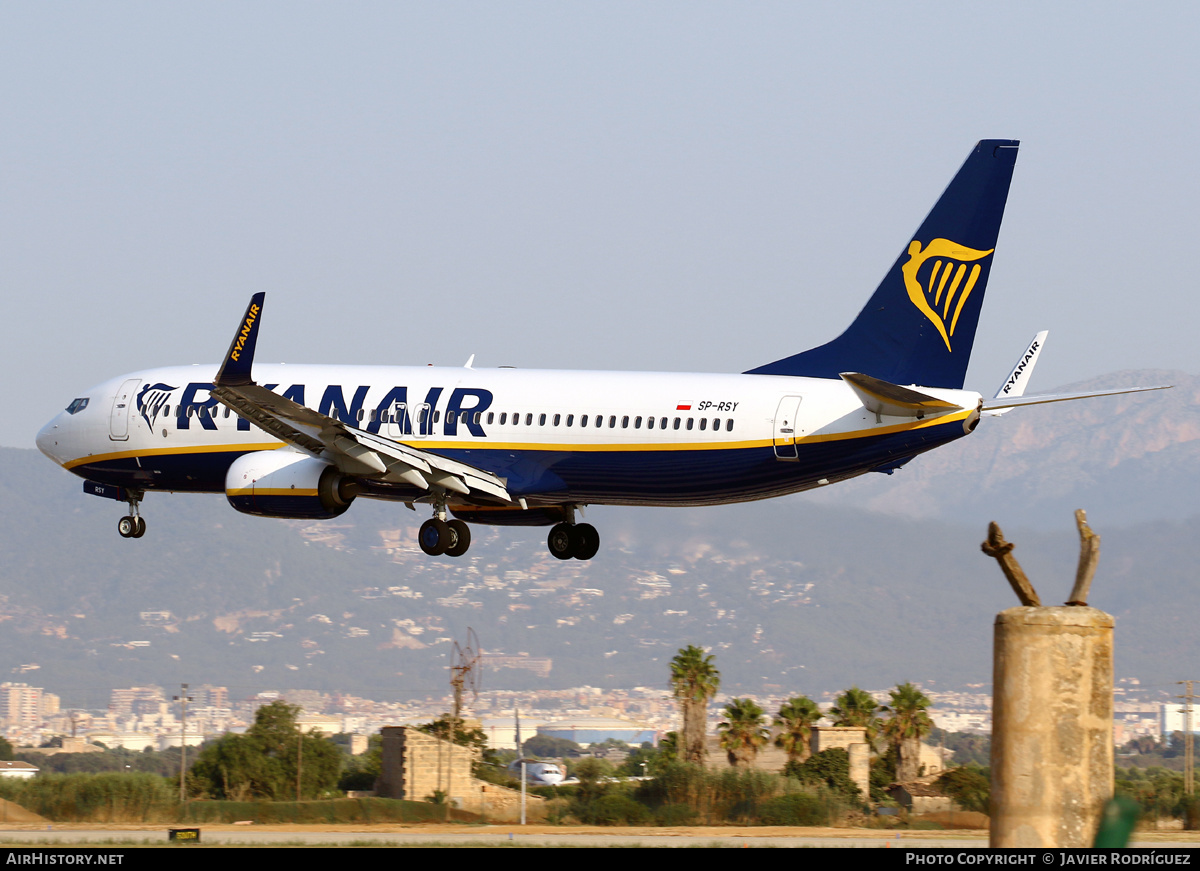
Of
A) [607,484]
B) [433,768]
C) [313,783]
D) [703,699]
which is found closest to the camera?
[607,484]

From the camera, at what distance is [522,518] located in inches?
2007

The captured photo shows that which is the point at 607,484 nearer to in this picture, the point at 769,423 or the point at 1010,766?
the point at 769,423

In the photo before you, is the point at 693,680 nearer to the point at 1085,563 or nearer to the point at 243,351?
the point at 243,351

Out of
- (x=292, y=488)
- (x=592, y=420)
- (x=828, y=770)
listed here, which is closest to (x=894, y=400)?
(x=592, y=420)

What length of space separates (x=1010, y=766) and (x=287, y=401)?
1298 inches

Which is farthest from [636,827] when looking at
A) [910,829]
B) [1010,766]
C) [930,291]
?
[1010,766]

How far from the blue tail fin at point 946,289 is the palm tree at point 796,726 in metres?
54.4

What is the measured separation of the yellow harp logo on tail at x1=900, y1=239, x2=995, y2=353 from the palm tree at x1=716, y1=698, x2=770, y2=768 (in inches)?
2148

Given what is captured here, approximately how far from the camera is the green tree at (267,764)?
240ft

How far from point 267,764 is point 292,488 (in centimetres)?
3177

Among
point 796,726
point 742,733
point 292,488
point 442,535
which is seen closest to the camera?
point 292,488

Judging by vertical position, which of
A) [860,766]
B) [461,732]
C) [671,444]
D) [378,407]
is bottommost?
[860,766]

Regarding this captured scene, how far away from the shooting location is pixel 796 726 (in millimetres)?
97062

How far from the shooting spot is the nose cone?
54594 millimetres
